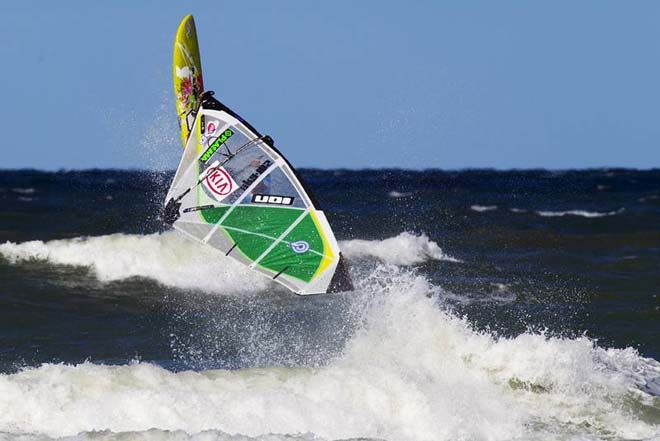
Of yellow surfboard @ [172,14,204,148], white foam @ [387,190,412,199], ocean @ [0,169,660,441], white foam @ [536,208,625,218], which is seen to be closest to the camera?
ocean @ [0,169,660,441]

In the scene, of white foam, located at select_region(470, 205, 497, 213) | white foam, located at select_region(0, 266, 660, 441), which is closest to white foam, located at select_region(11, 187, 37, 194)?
white foam, located at select_region(470, 205, 497, 213)

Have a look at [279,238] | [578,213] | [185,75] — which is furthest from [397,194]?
[279,238]

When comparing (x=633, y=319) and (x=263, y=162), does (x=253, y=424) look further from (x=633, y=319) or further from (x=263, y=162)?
(x=633, y=319)

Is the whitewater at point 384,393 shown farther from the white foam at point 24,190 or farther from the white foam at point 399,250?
the white foam at point 24,190

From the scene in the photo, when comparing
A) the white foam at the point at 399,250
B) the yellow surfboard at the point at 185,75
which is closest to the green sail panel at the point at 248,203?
the yellow surfboard at the point at 185,75

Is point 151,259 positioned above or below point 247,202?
below

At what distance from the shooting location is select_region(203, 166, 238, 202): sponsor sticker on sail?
836 centimetres

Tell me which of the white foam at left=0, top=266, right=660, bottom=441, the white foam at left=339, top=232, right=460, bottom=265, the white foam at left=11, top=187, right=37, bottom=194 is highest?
the white foam at left=0, top=266, right=660, bottom=441

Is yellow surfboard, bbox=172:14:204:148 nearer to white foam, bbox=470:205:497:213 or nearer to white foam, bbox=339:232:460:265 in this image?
white foam, bbox=339:232:460:265

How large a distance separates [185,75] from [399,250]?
9.46 m

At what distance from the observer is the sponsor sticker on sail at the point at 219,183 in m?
8.36

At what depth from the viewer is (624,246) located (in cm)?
1925

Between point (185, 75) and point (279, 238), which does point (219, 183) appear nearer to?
point (279, 238)

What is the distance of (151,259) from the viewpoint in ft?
51.2
